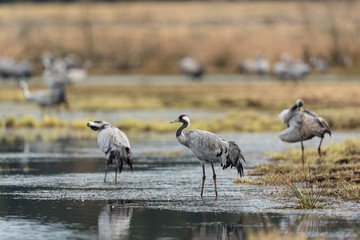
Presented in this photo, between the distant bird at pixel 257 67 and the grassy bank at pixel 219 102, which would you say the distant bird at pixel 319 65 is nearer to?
the distant bird at pixel 257 67

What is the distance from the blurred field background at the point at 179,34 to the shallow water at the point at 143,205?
37913mm

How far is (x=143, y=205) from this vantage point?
1311 cm

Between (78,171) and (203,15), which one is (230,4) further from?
(78,171)

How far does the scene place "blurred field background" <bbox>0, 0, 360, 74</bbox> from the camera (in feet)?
194

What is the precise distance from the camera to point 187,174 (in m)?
17.2

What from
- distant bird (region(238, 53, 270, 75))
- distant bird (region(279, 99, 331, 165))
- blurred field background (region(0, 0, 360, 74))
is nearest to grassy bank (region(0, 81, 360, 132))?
distant bird (region(238, 53, 270, 75))

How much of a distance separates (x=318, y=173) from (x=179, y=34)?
168 ft

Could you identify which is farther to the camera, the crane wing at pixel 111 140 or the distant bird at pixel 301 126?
the distant bird at pixel 301 126

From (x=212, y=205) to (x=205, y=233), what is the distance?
2214 mm

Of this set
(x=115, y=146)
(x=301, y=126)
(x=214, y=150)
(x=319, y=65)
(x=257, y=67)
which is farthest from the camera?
(x=257, y=67)

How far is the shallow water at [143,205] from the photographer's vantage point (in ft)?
36.2

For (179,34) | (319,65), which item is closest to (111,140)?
(319,65)

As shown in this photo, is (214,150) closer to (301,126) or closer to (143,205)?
(143,205)

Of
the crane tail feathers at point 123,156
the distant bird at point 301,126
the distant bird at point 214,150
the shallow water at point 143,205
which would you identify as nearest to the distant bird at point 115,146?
the crane tail feathers at point 123,156
